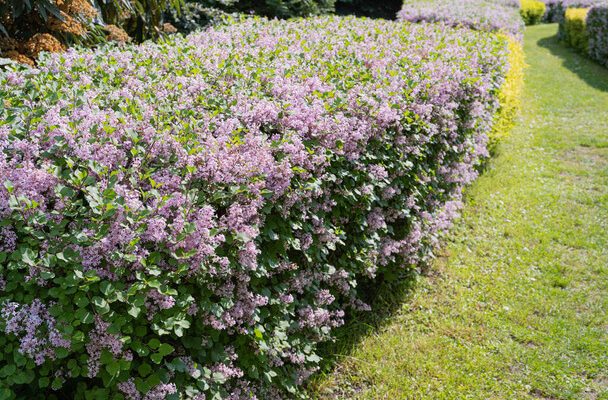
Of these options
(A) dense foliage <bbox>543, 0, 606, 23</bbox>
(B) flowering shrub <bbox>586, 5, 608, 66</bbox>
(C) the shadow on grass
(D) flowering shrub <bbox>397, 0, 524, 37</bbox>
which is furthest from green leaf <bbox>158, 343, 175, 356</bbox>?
(A) dense foliage <bbox>543, 0, 606, 23</bbox>

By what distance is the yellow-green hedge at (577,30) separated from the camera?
682 inches

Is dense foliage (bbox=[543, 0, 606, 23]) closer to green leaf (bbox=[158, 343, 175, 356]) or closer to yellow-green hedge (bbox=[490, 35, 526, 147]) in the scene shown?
yellow-green hedge (bbox=[490, 35, 526, 147])

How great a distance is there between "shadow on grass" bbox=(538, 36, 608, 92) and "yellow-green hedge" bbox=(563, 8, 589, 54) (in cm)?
24

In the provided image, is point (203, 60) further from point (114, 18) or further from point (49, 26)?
point (114, 18)

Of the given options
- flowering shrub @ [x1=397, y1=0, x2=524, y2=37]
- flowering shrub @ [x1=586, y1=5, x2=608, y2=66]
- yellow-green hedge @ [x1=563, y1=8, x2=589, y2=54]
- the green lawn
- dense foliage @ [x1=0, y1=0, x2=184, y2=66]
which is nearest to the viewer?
the green lawn

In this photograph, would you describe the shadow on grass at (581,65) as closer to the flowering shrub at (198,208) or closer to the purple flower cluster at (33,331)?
the flowering shrub at (198,208)

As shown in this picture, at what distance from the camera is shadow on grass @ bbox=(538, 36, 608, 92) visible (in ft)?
45.1

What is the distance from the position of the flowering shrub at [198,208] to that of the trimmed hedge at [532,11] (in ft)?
77.5

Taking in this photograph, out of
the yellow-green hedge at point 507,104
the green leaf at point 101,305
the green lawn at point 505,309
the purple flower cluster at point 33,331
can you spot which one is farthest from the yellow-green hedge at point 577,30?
the purple flower cluster at point 33,331

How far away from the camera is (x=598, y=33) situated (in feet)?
52.2

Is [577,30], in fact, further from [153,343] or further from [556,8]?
[153,343]

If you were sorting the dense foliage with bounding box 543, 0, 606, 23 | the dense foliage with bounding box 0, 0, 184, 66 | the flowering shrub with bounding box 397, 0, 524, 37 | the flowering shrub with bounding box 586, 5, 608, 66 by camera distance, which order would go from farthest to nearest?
the dense foliage with bounding box 543, 0, 606, 23, the flowering shrub with bounding box 586, 5, 608, 66, the flowering shrub with bounding box 397, 0, 524, 37, the dense foliage with bounding box 0, 0, 184, 66

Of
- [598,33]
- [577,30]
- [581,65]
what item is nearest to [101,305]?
[581,65]

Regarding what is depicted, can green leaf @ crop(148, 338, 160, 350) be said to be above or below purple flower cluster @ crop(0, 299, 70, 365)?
below
